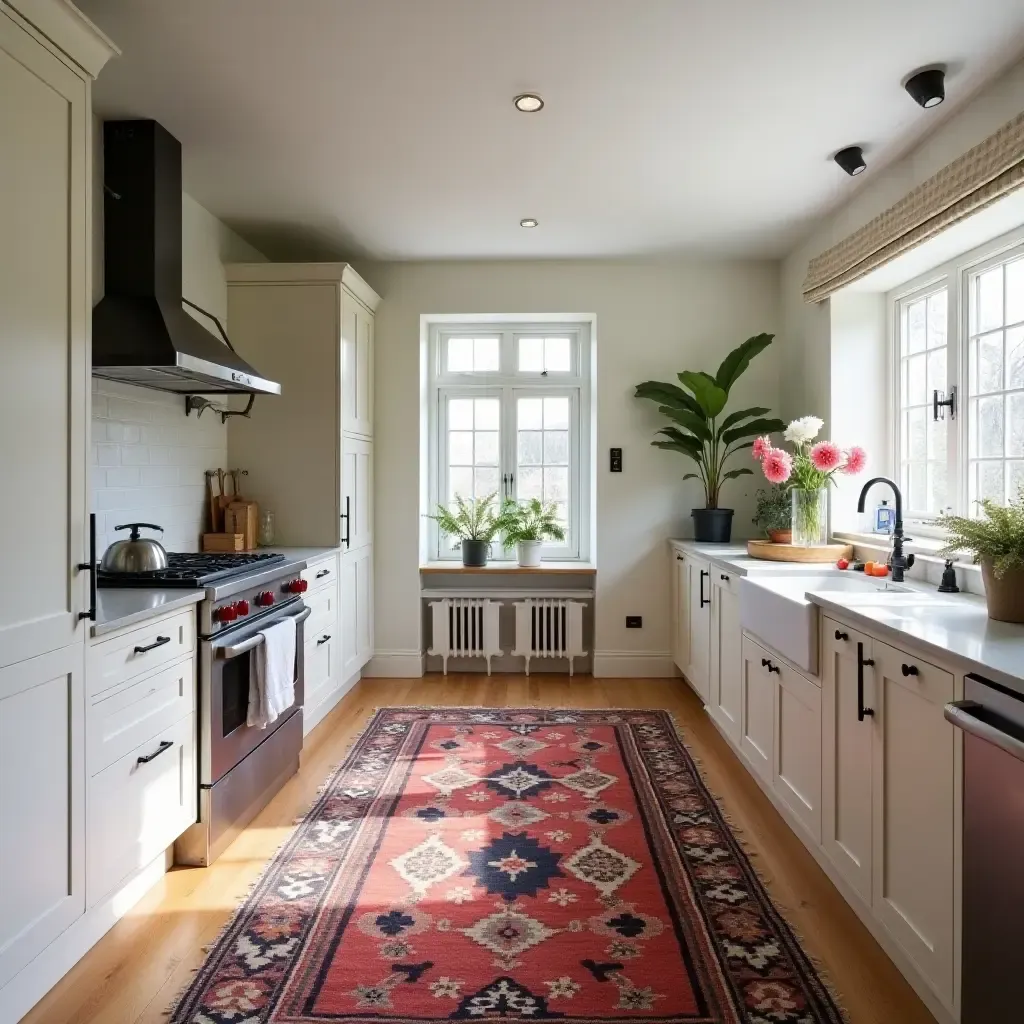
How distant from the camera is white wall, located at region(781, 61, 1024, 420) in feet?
8.33

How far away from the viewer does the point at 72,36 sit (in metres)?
1.84

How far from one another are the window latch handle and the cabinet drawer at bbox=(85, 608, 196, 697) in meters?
2.98

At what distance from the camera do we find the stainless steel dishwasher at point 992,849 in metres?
1.33

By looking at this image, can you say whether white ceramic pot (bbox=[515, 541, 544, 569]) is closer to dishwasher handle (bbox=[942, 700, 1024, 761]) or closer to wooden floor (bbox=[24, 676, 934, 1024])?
wooden floor (bbox=[24, 676, 934, 1024])

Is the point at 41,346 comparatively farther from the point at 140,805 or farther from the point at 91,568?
the point at 140,805

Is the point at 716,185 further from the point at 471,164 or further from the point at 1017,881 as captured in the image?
the point at 1017,881

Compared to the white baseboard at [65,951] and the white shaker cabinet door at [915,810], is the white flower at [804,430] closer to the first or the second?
the white shaker cabinet door at [915,810]

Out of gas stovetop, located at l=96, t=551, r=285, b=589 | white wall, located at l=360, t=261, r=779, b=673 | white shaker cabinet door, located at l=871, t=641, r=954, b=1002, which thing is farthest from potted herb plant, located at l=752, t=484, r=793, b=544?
gas stovetop, located at l=96, t=551, r=285, b=589

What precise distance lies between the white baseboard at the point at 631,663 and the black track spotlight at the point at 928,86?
321 cm

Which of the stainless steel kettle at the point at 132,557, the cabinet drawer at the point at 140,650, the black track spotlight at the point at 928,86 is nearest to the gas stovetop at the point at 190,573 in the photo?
the stainless steel kettle at the point at 132,557

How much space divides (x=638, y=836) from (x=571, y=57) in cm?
255

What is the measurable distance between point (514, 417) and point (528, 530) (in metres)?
0.80

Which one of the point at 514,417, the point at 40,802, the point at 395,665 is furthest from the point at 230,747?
the point at 514,417

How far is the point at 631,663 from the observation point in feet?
15.8
